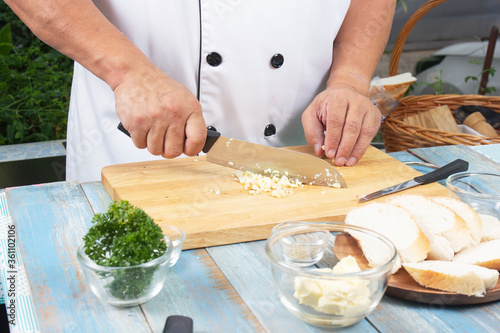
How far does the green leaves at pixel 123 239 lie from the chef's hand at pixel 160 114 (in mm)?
537

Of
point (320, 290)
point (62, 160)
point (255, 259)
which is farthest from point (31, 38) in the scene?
point (320, 290)

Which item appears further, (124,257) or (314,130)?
(314,130)

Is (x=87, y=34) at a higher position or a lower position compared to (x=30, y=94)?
higher

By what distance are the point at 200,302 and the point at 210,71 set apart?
946 millimetres

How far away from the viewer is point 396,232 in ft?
3.30

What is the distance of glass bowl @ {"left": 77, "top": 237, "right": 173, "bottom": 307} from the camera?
0.84 m

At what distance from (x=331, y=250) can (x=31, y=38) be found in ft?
14.8

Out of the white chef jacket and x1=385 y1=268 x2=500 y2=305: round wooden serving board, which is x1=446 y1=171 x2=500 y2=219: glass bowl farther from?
the white chef jacket

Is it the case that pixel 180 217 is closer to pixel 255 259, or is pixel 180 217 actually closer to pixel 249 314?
pixel 255 259

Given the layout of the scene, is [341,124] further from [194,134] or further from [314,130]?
[194,134]

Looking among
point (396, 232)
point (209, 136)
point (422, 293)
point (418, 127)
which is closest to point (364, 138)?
point (209, 136)

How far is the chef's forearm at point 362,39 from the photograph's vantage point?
1920 millimetres

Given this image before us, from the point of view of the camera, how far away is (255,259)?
3.64 ft

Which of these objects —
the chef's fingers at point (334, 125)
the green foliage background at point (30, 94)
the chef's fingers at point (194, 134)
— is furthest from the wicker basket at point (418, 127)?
the green foliage background at point (30, 94)
